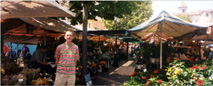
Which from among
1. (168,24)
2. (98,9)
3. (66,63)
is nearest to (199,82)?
(168,24)

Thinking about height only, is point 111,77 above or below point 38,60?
below

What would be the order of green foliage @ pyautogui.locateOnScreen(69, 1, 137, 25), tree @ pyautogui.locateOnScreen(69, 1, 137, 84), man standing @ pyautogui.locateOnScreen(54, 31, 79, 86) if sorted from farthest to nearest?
green foliage @ pyautogui.locateOnScreen(69, 1, 137, 25)
tree @ pyautogui.locateOnScreen(69, 1, 137, 84)
man standing @ pyautogui.locateOnScreen(54, 31, 79, 86)

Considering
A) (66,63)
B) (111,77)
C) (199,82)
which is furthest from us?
(111,77)

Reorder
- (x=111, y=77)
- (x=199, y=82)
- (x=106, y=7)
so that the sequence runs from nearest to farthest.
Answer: (x=199, y=82) < (x=106, y=7) < (x=111, y=77)

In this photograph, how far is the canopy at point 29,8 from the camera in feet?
10.8

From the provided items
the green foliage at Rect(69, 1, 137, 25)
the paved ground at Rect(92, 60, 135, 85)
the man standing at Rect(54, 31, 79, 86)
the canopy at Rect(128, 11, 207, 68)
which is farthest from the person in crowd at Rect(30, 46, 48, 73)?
the canopy at Rect(128, 11, 207, 68)

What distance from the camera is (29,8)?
3436mm

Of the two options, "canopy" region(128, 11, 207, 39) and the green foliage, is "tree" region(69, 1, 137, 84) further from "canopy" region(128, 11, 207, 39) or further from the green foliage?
"canopy" region(128, 11, 207, 39)

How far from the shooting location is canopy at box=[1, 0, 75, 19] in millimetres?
3285

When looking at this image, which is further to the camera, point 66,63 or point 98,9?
point 98,9

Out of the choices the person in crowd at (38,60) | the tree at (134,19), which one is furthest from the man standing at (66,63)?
the tree at (134,19)

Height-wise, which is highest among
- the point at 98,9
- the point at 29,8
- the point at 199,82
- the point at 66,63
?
the point at 98,9

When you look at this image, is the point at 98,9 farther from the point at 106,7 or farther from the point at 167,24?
the point at 167,24

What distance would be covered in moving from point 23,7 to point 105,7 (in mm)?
3735
